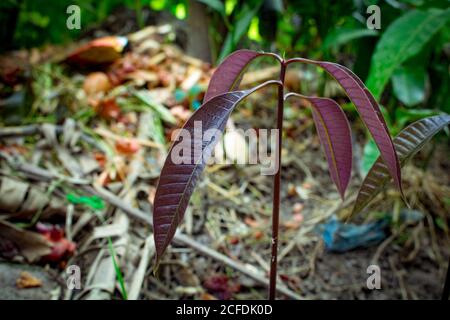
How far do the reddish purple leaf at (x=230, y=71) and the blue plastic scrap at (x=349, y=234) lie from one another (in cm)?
67

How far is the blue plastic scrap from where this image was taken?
1247 millimetres

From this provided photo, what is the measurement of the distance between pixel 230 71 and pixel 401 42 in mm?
703

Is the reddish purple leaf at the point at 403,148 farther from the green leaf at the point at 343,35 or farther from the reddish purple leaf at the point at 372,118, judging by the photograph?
the green leaf at the point at 343,35

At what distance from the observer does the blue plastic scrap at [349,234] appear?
1.25 m

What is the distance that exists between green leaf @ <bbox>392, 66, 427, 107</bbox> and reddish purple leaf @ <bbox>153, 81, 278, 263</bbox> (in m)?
1.00

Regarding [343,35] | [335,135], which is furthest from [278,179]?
[343,35]

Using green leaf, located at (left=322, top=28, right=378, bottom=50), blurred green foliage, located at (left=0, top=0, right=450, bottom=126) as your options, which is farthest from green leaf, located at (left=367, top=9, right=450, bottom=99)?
green leaf, located at (left=322, top=28, right=378, bottom=50)

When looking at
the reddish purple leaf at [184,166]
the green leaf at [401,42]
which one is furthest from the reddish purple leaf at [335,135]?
the green leaf at [401,42]

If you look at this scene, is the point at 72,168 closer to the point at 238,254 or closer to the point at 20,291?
the point at 20,291

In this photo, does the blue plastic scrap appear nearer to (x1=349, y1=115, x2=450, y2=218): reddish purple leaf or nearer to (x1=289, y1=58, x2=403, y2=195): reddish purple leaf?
(x1=349, y1=115, x2=450, y2=218): reddish purple leaf

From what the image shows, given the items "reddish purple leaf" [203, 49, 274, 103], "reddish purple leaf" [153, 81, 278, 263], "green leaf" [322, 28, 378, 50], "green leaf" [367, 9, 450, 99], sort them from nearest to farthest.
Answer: "reddish purple leaf" [153, 81, 278, 263]
"reddish purple leaf" [203, 49, 274, 103]
"green leaf" [367, 9, 450, 99]
"green leaf" [322, 28, 378, 50]

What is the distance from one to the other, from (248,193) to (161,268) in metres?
0.44

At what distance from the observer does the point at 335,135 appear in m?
0.70

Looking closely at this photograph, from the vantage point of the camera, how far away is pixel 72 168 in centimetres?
133
